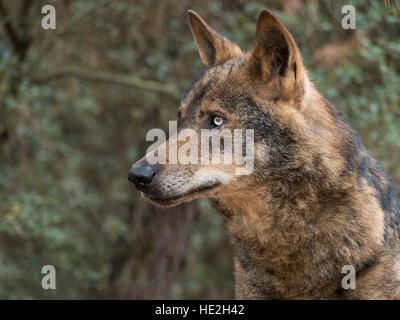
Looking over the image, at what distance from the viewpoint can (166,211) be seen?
8188 mm

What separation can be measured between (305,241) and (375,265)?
0.49 m

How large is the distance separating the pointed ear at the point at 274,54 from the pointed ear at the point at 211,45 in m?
0.75

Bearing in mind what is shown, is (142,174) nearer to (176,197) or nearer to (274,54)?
(176,197)

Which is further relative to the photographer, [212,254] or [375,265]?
[212,254]

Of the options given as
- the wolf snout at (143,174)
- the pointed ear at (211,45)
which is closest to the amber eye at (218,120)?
the wolf snout at (143,174)

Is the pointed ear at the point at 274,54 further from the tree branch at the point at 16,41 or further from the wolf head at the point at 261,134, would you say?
the tree branch at the point at 16,41

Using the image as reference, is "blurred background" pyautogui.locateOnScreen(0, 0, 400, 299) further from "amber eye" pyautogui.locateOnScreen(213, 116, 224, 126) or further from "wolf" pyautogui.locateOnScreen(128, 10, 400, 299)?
"amber eye" pyautogui.locateOnScreen(213, 116, 224, 126)

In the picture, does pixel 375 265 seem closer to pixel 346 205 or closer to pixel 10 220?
pixel 346 205

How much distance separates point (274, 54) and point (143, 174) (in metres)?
1.21

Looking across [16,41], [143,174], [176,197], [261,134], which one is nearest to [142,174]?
[143,174]

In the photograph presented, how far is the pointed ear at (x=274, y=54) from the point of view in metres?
3.94

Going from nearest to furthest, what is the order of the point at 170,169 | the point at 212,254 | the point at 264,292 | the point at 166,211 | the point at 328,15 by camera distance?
the point at 170,169 → the point at 264,292 → the point at 328,15 → the point at 166,211 → the point at 212,254
